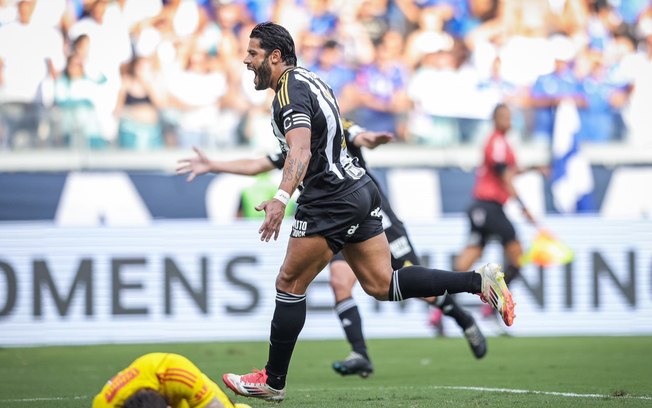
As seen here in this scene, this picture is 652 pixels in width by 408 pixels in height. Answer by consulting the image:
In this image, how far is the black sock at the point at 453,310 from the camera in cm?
915

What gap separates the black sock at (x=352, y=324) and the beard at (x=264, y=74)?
270 cm

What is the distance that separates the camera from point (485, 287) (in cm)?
669

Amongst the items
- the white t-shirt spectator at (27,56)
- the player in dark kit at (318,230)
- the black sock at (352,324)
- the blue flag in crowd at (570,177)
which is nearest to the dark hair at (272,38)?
the player in dark kit at (318,230)

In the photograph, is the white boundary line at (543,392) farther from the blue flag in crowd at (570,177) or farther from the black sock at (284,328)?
the blue flag in crowd at (570,177)

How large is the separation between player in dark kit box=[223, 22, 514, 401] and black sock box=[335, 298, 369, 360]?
192 cm

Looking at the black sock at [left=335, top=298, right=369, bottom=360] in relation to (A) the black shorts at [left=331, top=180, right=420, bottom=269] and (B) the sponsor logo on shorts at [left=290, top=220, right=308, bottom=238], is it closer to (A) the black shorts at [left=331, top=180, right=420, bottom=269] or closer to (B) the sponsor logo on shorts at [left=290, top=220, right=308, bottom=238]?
(A) the black shorts at [left=331, top=180, right=420, bottom=269]

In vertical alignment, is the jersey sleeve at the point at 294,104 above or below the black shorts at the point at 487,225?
above

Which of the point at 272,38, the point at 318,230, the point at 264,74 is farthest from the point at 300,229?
the point at 272,38

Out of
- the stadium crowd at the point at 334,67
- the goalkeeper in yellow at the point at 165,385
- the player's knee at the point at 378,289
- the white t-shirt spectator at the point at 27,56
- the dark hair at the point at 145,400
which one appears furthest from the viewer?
the stadium crowd at the point at 334,67

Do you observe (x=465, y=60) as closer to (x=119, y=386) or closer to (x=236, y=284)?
(x=236, y=284)

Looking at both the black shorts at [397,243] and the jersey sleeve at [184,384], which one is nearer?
the jersey sleeve at [184,384]

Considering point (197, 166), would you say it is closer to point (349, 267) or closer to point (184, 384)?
point (349, 267)

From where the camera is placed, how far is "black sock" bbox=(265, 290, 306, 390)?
671cm

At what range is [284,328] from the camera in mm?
6699
